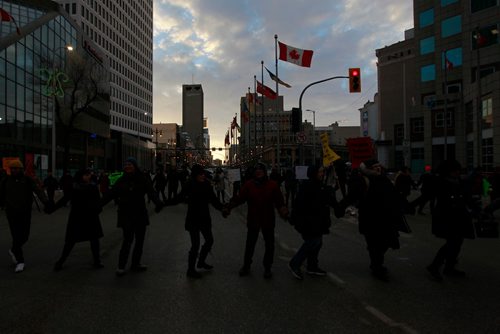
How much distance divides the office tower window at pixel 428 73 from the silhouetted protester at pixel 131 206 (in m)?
48.1

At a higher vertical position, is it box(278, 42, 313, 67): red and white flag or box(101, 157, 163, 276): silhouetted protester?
box(278, 42, 313, 67): red and white flag

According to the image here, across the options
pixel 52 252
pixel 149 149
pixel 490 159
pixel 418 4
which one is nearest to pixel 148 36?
pixel 149 149

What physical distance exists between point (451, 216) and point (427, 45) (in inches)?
1888

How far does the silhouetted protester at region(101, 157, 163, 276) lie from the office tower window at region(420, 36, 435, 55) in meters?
48.5

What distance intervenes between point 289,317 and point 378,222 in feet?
7.50

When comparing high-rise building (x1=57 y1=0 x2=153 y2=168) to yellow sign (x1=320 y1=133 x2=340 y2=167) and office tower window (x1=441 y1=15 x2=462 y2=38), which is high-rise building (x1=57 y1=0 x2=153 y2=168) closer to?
office tower window (x1=441 y1=15 x2=462 y2=38)

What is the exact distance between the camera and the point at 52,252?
330 inches

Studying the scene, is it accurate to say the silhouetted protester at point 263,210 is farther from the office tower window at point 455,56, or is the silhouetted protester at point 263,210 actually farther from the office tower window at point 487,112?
the office tower window at point 455,56

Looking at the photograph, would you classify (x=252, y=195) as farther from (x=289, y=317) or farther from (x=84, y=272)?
(x=84, y=272)

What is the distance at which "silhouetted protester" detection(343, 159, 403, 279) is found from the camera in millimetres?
6188

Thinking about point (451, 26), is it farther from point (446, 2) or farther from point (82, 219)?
point (82, 219)

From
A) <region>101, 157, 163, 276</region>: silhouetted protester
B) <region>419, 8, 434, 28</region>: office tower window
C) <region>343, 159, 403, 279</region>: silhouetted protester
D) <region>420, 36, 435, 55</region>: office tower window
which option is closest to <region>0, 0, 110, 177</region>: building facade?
<region>101, 157, 163, 276</region>: silhouetted protester

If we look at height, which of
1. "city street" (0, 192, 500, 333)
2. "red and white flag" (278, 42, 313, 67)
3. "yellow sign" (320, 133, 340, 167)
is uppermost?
"red and white flag" (278, 42, 313, 67)

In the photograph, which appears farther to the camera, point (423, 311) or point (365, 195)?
point (365, 195)
